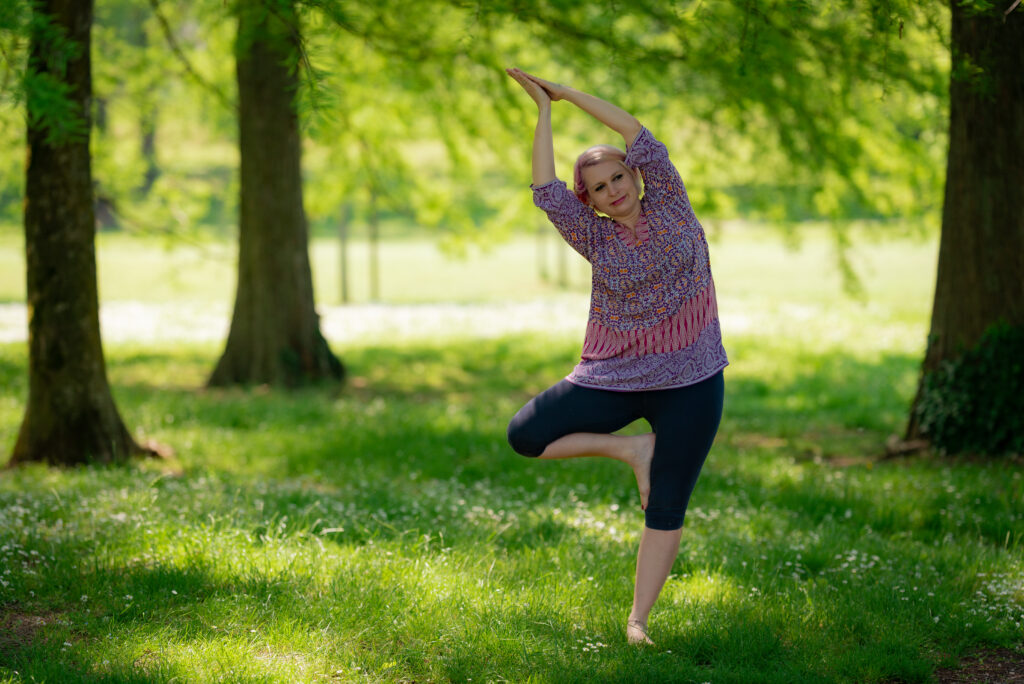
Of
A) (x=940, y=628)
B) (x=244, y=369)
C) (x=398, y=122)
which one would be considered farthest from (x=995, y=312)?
(x=398, y=122)

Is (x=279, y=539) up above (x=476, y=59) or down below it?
below

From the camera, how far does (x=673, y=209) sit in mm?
3943

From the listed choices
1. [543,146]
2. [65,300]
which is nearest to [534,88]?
[543,146]

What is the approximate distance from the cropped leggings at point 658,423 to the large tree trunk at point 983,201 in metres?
4.10

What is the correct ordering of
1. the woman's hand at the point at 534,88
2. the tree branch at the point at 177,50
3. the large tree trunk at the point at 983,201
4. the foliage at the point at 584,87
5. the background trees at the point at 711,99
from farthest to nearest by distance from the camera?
the tree branch at the point at 177,50
the large tree trunk at the point at 983,201
the foliage at the point at 584,87
the background trees at the point at 711,99
the woman's hand at the point at 534,88

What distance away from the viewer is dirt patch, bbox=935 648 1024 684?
12.5ft

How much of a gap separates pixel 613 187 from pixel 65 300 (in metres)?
4.42

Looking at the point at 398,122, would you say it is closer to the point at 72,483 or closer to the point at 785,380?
the point at 785,380

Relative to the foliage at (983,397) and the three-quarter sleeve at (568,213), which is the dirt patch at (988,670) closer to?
the three-quarter sleeve at (568,213)

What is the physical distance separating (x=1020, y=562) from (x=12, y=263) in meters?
39.4

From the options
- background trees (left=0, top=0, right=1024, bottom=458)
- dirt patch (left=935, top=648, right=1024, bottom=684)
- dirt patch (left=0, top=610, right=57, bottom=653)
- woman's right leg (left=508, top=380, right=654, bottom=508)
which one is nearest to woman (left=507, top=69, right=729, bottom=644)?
woman's right leg (left=508, top=380, right=654, bottom=508)

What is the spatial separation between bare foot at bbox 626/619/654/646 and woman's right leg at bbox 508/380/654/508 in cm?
49

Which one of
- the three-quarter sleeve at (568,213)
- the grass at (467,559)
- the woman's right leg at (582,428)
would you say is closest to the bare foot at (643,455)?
the woman's right leg at (582,428)

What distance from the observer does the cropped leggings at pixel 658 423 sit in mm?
3895
